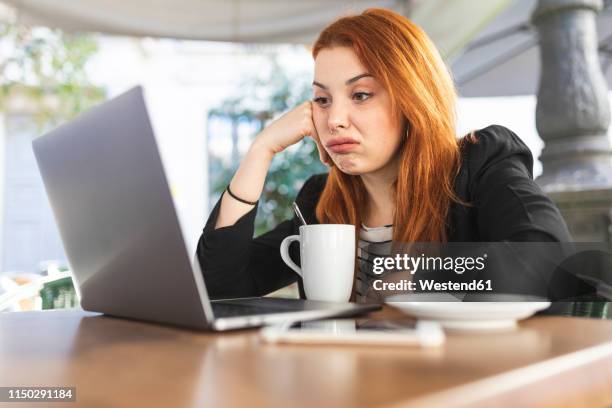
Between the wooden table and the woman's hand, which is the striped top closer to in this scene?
the woman's hand

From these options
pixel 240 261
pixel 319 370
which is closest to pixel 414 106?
pixel 240 261

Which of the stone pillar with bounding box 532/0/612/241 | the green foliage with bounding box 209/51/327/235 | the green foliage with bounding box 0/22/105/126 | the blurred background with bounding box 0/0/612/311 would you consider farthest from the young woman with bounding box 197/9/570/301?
the green foliage with bounding box 0/22/105/126

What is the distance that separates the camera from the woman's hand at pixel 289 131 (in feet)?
3.86

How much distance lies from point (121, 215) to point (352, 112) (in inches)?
23.8

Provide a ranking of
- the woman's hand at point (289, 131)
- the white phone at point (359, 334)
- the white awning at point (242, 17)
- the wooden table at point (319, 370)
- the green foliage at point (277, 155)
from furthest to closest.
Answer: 1. the green foliage at point (277, 155)
2. the white awning at point (242, 17)
3. the woman's hand at point (289, 131)
4. the white phone at point (359, 334)
5. the wooden table at point (319, 370)

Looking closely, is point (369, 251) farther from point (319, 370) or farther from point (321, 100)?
point (319, 370)

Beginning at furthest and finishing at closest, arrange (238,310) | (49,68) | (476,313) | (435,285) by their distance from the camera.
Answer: (49,68) → (435,285) → (238,310) → (476,313)

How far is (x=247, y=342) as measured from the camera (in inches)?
19.5

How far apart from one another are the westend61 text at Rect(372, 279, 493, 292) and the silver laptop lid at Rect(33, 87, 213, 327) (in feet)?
1.45

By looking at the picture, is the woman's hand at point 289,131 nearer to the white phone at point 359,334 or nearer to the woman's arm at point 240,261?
the woman's arm at point 240,261

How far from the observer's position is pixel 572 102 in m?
2.10

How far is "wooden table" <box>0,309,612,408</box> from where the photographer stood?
312 mm

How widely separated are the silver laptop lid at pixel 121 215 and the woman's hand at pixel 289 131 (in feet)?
1.68

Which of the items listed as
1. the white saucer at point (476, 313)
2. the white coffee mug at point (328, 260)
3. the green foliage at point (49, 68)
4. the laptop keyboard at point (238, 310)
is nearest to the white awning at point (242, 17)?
the white coffee mug at point (328, 260)
